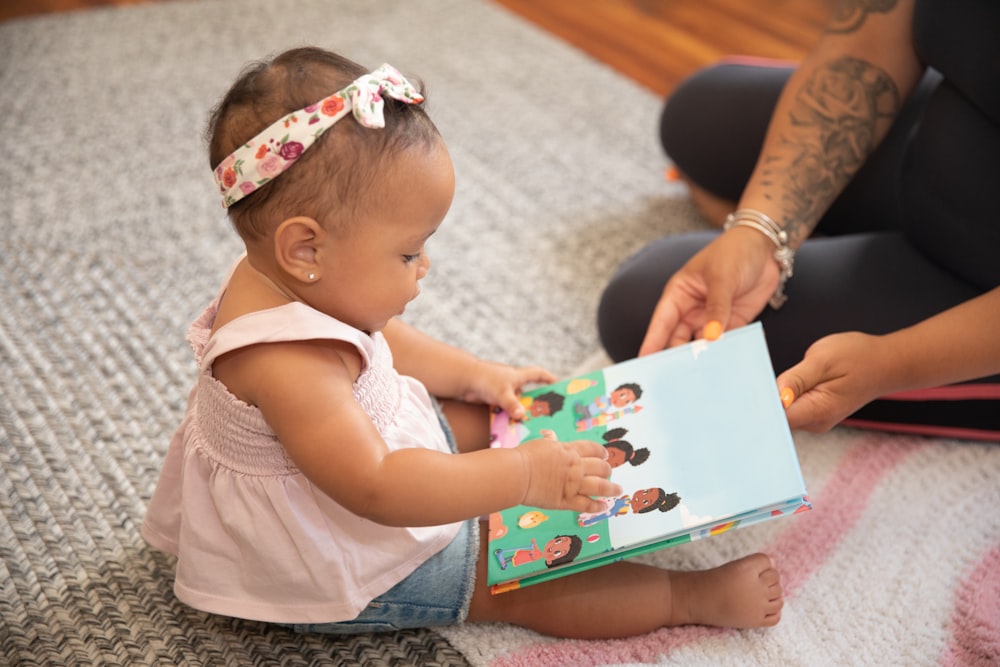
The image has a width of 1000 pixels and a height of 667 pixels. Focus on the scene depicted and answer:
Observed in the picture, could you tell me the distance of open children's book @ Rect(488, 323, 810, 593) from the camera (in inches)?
30.7

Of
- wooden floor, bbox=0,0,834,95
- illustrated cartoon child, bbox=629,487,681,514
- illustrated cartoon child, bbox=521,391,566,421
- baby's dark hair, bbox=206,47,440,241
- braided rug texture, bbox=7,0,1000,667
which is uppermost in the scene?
baby's dark hair, bbox=206,47,440,241

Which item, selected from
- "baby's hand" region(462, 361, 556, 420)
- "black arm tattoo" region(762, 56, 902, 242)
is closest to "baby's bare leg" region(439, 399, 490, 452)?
"baby's hand" region(462, 361, 556, 420)

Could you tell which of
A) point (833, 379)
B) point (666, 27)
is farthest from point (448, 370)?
point (666, 27)

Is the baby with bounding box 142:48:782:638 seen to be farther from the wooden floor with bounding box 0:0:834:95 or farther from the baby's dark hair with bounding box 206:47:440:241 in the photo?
the wooden floor with bounding box 0:0:834:95

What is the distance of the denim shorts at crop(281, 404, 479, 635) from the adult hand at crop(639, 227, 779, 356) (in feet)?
→ 1.04

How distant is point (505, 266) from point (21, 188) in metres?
0.77

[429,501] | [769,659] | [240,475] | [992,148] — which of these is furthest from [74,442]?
[992,148]

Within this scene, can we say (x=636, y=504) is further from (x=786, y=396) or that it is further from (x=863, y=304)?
(x=863, y=304)

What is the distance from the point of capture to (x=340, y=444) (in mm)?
680

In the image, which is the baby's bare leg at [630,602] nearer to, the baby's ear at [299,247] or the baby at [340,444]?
the baby at [340,444]

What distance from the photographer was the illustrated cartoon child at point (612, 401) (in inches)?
35.9

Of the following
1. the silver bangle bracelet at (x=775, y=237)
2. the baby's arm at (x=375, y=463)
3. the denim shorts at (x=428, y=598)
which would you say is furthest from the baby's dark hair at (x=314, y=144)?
the silver bangle bracelet at (x=775, y=237)

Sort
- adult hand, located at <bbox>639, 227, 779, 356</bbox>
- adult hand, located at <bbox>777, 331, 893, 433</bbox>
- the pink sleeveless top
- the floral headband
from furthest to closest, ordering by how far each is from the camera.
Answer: adult hand, located at <bbox>639, 227, 779, 356</bbox>, adult hand, located at <bbox>777, 331, 893, 433</bbox>, the pink sleeveless top, the floral headband

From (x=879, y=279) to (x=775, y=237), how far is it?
13 centimetres
